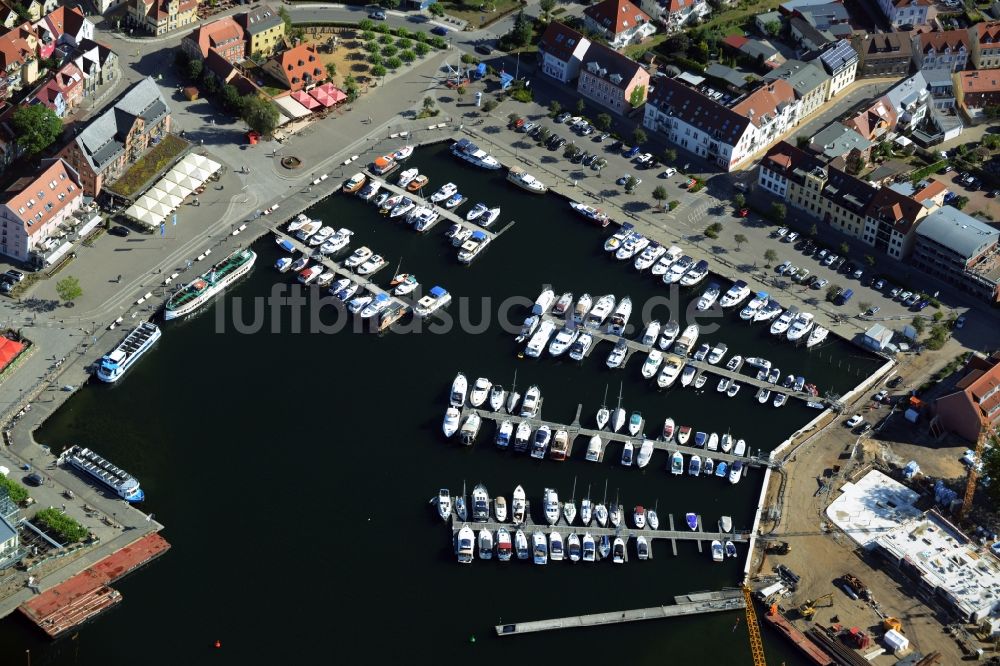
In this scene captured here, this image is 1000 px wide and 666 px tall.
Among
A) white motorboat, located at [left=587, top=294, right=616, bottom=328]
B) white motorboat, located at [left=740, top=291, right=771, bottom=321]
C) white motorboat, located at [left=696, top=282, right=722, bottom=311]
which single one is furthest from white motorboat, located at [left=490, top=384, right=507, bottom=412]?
white motorboat, located at [left=740, top=291, right=771, bottom=321]

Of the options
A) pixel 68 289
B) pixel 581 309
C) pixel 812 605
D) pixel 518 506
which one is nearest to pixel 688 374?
pixel 581 309

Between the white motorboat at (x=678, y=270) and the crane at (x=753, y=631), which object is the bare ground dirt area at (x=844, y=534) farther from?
the white motorboat at (x=678, y=270)

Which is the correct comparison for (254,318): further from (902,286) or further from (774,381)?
(902,286)

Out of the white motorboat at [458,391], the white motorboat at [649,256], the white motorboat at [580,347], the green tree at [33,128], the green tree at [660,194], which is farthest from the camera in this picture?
the green tree at [660,194]

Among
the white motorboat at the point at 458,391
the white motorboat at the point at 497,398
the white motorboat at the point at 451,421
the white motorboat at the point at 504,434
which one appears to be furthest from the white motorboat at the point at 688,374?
the white motorboat at the point at 451,421

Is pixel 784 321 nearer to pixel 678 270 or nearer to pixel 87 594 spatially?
pixel 678 270

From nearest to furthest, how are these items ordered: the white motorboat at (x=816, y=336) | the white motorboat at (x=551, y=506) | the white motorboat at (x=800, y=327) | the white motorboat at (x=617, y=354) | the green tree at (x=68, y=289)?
the white motorboat at (x=551, y=506)
the green tree at (x=68, y=289)
the white motorboat at (x=617, y=354)
the white motorboat at (x=816, y=336)
the white motorboat at (x=800, y=327)

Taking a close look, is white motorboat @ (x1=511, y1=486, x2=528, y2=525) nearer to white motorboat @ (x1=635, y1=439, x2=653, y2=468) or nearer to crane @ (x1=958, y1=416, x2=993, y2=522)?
white motorboat @ (x1=635, y1=439, x2=653, y2=468)
